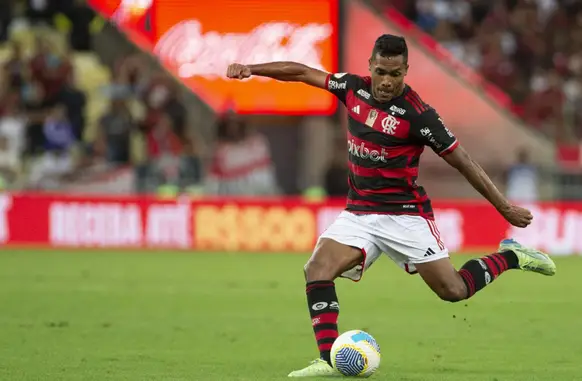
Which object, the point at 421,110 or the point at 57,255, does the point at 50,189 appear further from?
the point at 421,110

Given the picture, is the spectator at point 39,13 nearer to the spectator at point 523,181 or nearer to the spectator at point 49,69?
the spectator at point 49,69

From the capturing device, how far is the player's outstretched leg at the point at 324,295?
782 centimetres

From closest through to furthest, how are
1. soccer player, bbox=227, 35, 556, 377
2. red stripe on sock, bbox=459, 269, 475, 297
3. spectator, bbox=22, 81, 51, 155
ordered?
soccer player, bbox=227, 35, 556, 377 → red stripe on sock, bbox=459, 269, 475, 297 → spectator, bbox=22, 81, 51, 155

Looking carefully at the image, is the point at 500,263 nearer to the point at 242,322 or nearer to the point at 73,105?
the point at 242,322

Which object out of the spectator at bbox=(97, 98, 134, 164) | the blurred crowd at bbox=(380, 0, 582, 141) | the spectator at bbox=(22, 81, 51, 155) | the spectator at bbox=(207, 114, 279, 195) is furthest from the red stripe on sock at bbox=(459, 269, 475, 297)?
the blurred crowd at bbox=(380, 0, 582, 141)

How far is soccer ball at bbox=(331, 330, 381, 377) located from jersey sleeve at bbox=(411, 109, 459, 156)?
1310mm

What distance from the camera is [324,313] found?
7887 mm

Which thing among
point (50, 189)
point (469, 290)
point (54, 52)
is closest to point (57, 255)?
point (50, 189)

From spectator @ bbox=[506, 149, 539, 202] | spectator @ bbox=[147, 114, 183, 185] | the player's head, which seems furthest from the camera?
spectator @ bbox=[506, 149, 539, 202]

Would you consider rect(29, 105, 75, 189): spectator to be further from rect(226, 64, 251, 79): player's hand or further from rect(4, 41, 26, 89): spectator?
rect(226, 64, 251, 79): player's hand

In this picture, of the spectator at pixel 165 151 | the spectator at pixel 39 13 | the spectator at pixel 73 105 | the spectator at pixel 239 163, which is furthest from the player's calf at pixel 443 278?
the spectator at pixel 39 13

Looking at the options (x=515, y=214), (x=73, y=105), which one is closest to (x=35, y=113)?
(x=73, y=105)

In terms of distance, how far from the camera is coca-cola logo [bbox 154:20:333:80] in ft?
71.6

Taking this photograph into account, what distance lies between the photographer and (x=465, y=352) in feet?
30.5
